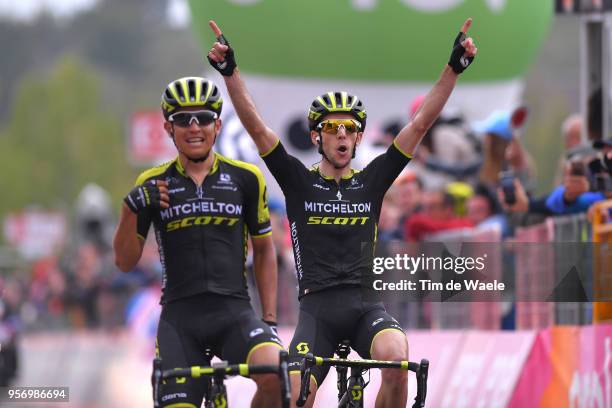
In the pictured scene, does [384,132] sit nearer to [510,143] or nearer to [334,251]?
[510,143]

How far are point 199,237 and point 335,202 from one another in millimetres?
1062

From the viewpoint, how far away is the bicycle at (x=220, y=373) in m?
10.4

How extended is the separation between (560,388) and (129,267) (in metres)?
4.28

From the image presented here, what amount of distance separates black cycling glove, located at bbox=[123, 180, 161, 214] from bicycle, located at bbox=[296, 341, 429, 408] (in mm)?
1342

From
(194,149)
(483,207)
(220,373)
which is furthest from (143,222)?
(483,207)

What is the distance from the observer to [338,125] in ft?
38.2

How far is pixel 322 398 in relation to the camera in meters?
16.0

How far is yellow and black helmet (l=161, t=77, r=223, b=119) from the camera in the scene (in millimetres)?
11250

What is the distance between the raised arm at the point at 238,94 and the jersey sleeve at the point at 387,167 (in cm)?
69

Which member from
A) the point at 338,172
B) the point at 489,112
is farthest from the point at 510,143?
the point at 489,112

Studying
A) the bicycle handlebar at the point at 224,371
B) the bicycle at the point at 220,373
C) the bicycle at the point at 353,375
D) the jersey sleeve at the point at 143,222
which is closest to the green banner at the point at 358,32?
the jersey sleeve at the point at 143,222

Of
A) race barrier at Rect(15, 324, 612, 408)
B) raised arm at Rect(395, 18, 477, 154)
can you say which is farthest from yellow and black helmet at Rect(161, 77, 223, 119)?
race barrier at Rect(15, 324, 612, 408)

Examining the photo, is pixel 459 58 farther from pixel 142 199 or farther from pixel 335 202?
pixel 142 199

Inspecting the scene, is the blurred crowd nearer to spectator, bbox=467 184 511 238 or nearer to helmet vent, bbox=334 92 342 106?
spectator, bbox=467 184 511 238
